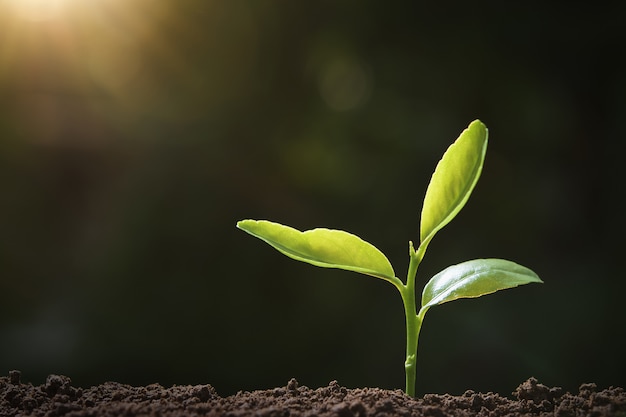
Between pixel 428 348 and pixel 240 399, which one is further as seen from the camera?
pixel 428 348

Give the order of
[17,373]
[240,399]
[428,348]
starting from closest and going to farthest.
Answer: [240,399], [17,373], [428,348]

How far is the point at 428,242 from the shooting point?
3.03 feet

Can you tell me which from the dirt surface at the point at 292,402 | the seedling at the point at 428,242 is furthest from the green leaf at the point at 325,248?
the dirt surface at the point at 292,402

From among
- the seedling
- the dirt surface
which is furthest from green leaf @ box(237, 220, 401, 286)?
the dirt surface

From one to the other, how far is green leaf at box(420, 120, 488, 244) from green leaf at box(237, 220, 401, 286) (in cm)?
8

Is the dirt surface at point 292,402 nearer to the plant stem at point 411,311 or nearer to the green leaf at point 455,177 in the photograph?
the plant stem at point 411,311

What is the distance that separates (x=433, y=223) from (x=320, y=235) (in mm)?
160

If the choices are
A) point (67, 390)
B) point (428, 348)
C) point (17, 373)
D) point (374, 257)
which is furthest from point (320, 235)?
point (428, 348)

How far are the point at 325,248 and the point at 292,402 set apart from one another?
8.4 inches

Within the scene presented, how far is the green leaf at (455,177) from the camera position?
2.93 ft

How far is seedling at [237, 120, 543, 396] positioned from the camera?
89 cm

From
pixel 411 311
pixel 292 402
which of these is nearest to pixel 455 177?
pixel 411 311

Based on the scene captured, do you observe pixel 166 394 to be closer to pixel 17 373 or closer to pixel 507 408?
pixel 17 373

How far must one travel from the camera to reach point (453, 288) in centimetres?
92
